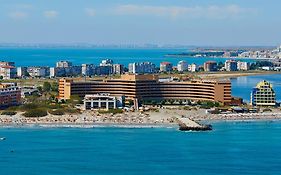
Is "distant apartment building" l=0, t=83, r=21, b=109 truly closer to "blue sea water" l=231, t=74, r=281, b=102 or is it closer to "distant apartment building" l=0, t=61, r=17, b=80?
"blue sea water" l=231, t=74, r=281, b=102

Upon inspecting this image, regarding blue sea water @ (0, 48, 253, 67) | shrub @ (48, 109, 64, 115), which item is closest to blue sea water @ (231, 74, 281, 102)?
shrub @ (48, 109, 64, 115)

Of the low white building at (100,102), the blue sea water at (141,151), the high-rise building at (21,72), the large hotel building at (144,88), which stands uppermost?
the high-rise building at (21,72)

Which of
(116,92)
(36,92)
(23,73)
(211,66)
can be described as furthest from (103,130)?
(211,66)

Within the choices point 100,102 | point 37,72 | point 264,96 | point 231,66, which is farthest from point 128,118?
point 231,66

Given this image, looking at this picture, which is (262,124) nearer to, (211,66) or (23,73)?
(23,73)

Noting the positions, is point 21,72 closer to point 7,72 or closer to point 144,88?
point 7,72

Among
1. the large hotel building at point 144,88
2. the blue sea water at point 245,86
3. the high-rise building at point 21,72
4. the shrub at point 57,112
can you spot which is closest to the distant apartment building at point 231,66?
the blue sea water at point 245,86

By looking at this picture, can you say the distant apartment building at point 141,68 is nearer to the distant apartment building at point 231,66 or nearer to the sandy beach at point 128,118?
the distant apartment building at point 231,66
